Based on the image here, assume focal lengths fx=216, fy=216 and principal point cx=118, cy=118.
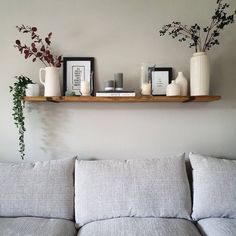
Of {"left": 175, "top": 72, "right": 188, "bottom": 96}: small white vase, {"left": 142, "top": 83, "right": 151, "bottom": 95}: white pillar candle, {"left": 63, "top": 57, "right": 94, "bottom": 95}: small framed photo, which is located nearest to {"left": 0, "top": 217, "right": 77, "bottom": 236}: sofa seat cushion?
{"left": 63, "top": 57, "right": 94, "bottom": 95}: small framed photo

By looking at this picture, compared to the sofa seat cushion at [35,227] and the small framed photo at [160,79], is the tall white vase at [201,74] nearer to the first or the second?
the small framed photo at [160,79]

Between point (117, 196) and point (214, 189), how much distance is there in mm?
688

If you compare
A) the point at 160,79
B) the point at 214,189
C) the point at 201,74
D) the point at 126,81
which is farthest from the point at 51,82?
the point at 214,189

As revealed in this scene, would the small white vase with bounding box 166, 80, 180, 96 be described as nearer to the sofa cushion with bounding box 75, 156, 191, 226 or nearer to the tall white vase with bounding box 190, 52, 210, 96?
the tall white vase with bounding box 190, 52, 210, 96

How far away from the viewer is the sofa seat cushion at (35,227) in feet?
4.25

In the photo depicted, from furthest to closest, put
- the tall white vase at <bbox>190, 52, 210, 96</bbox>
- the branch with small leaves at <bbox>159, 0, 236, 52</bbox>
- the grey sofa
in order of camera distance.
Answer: the branch with small leaves at <bbox>159, 0, 236, 52</bbox> < the tall white vase at <bbox>190, 52, 210, 96</bbox> < the grey sofa

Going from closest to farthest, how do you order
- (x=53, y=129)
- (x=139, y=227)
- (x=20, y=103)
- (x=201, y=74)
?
(x=139, y=227) < (x=201, y=74) < (x=20, y=103) < (x=53, y=129)

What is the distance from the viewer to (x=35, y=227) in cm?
135

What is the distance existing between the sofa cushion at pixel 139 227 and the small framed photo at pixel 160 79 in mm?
973

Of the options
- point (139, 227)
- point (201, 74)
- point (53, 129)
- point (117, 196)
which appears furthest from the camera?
point (53, 129)

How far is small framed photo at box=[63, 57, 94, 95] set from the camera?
1822mm

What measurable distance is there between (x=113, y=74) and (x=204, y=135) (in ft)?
3.11

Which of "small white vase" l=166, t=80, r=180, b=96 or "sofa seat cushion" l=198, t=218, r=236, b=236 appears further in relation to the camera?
"small white vase" l=166, t=80, r=180, b=96

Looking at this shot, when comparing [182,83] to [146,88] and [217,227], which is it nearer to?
[146,88]
